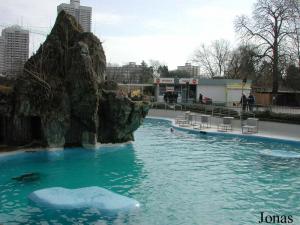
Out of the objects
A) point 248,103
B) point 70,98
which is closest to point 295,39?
point 248,103

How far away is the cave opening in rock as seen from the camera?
22906mm

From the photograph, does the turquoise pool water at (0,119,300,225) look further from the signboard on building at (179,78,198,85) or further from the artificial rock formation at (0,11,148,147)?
the signboard on building at (179,78,198,85)

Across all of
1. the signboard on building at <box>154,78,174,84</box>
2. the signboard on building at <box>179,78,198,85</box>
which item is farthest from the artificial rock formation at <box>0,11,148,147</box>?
the signboard on building at <box>154,78,174,84</box>

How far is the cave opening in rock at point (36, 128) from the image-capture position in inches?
902

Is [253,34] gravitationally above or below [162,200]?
above

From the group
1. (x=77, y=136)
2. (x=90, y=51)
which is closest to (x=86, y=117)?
(x=77, y=136)

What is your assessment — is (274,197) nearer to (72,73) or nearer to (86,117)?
(86,117)

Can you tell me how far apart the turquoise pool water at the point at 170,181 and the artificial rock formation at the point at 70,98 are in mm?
1199

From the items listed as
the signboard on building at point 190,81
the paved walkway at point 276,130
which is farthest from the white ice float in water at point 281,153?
the signboard on building at point 190,81

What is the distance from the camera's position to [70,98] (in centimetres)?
2330

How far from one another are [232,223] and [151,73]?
9118cm

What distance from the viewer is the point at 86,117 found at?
23172 millimetres

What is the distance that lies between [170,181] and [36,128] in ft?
33.1

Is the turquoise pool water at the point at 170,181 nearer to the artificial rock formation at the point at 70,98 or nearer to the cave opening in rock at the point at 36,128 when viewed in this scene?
the artificial rock formation at the point at 70,98
